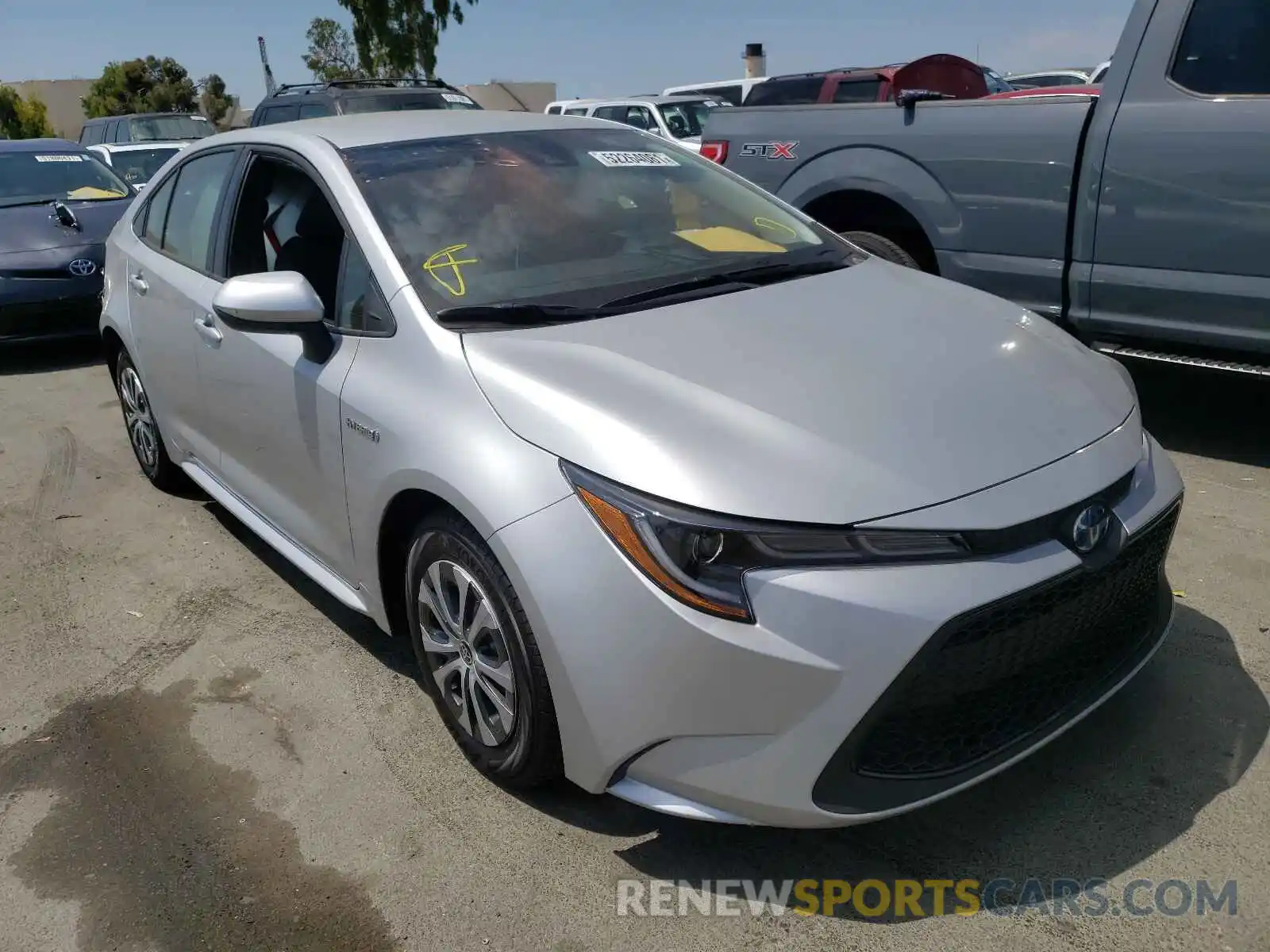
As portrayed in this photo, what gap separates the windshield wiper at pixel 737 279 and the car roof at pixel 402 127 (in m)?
0.97

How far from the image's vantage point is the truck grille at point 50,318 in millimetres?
7387

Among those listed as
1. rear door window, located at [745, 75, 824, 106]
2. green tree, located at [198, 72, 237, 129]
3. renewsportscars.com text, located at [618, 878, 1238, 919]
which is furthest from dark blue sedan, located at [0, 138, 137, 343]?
green tree, located at [198, 72, 237, 129]

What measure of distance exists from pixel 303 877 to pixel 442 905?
1.18 ft

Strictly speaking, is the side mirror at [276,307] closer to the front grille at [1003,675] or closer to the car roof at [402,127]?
the car roof at [402,127]

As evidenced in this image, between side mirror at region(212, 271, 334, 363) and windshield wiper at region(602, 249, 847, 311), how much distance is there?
0.79 metres

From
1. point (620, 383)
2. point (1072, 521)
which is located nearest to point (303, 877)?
point (620, 383)

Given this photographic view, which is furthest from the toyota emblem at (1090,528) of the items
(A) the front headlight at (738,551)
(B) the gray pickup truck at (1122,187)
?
(B) the gray pickup truck at (1122,187)

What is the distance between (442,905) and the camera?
2.38 metres

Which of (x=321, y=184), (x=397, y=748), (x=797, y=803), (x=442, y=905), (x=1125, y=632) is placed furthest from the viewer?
(x=321, y=184)

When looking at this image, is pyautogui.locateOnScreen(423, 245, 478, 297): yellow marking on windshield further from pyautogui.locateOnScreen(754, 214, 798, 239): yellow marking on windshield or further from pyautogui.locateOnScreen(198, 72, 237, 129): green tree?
pyautogui.locateOnScreen(198, 72, 237, 129): green tree

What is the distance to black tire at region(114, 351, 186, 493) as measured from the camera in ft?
15.4

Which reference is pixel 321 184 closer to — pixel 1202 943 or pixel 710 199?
pixel 710 199

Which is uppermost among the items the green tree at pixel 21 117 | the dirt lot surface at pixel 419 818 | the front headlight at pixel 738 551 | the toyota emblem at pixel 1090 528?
the green tree at pixel 21 117

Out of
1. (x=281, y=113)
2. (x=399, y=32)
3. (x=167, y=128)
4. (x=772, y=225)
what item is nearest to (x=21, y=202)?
(x=281, y=113)
